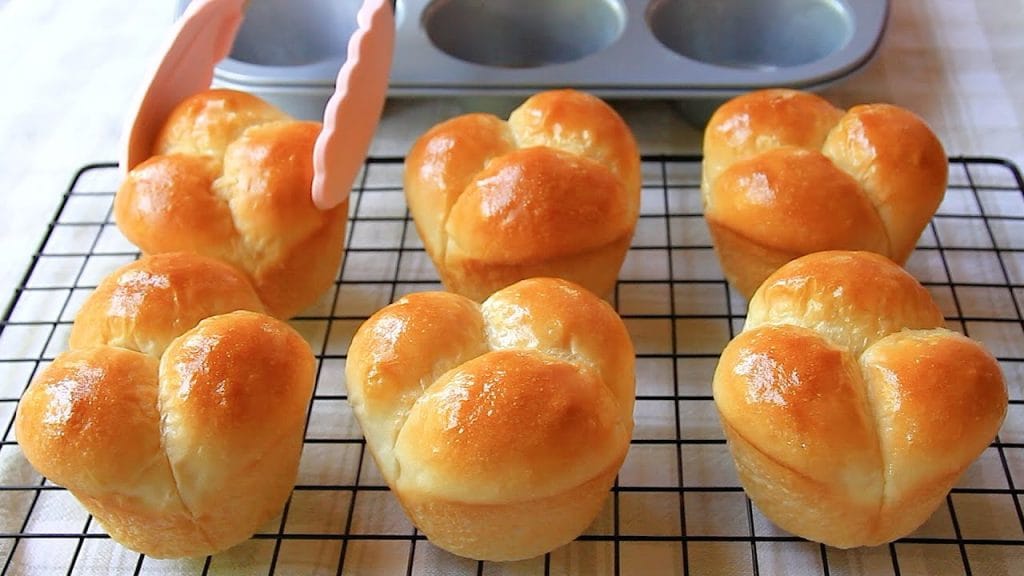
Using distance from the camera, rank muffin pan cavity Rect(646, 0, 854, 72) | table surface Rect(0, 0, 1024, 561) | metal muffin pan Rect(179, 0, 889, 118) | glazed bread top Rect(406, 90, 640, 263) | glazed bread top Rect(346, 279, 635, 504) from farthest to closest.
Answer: muffin pan cavity Rect(646, 0, 854, 72) → table surface Rect(0, 0, 1024, 561) → metal muffin pan Rect(179, 0, 889, 118) → glazed bread top Rect(406, 90, 640, 263) → glazed bread top Rect(346, 279, 635, 504)

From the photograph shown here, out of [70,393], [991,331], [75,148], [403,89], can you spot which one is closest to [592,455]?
[70,393]

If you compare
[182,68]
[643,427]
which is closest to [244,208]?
[182,68]

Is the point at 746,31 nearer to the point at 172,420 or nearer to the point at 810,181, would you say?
the point at 810,181

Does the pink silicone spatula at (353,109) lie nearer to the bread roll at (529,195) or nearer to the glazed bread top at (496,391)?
the bread roll at (529,195)

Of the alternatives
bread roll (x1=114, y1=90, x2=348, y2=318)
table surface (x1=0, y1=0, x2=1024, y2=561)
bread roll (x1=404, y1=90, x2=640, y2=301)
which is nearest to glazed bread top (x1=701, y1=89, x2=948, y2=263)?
bread roll (x1=404, y1=90, x2=640, y2=301)

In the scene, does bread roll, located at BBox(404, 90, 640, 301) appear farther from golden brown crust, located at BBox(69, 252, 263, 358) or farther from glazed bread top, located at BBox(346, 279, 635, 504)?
golden brown crust, located at BBox(69, 252, 263, 358)

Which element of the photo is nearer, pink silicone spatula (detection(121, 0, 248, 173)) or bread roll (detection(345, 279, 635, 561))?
bread roll (detection(345, 279, 635, 561))

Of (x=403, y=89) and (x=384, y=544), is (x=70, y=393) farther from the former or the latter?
(x=403, y=89)
